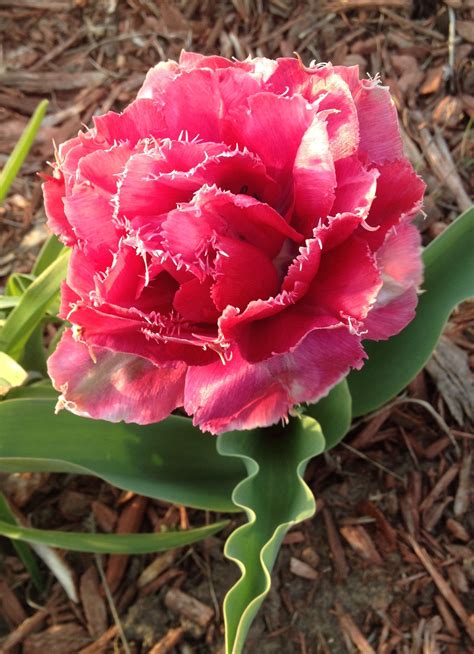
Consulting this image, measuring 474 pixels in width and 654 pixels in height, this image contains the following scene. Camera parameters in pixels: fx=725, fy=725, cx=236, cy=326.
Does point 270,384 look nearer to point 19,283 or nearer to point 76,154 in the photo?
point 76,154

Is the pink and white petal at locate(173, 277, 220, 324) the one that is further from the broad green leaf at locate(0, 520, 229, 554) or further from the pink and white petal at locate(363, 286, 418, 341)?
the broad green leaf at locate(0, 520, 229, 554)

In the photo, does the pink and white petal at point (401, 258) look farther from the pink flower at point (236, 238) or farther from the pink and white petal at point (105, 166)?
the pink and white petal at point (105, 166)

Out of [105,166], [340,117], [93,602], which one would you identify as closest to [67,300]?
[105,166]

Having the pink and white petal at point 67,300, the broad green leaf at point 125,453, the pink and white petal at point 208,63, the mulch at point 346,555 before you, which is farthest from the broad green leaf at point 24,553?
the pink and white petal at point 208,63

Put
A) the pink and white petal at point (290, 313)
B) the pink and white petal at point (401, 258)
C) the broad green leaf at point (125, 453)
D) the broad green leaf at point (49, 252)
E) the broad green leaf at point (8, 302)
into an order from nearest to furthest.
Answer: the pink and white petal at point (290, 313) → the pink and white petal at point (401, 258) → the broad green leaf at point (125, 453) → the broad green leaf at point (8, 302) → the broad green leaf at point (49, 252)

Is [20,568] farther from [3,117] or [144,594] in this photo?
[3,117]

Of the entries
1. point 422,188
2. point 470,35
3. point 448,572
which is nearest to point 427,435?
point 448,572
